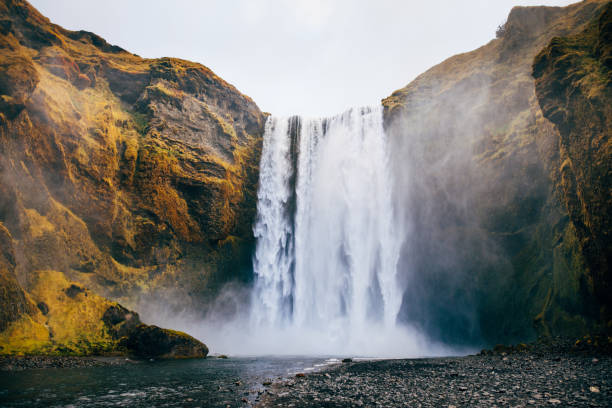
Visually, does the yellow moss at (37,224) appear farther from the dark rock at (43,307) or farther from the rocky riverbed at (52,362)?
the rocky riverbed at (52,362)

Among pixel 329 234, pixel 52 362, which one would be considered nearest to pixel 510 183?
pixel 329 234

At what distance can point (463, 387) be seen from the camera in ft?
26.3

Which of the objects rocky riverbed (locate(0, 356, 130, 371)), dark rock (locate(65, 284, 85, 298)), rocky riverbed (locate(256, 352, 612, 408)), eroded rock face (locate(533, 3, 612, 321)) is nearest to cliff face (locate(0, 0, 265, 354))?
dark rock (locate(65, 284, 85, 298))

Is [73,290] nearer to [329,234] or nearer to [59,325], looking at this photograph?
[59,325]

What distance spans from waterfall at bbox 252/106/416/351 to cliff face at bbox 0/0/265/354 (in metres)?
3.17

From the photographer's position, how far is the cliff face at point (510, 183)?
14125 millimetres

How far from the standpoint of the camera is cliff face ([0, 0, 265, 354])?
19.0 meters

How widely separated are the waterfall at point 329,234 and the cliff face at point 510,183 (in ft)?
7.60

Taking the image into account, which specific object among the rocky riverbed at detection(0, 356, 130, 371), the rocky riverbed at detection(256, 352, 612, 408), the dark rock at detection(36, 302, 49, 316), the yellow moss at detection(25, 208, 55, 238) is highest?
the yellow moss at detection(25, 208, 55, 238)

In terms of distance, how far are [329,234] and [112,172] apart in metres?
19.8

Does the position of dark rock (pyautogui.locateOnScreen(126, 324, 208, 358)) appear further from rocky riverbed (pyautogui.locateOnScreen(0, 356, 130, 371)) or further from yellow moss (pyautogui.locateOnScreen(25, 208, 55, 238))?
yellow moss (pyautogui.locateOnScreen(25, 208, 55, 238))

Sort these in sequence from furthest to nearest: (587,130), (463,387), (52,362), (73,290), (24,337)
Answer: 1. (73,290)
2. (24,337)
3. (52,362)
4. (587,130)
5. (463,387)

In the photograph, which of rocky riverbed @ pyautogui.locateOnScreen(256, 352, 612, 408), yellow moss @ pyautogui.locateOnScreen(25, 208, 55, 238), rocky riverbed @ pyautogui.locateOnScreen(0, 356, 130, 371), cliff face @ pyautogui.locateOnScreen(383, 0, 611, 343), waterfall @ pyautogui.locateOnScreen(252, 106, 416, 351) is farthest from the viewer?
waterfall @ pyautogui.locateOnScreen(252, 106, 416, 351)

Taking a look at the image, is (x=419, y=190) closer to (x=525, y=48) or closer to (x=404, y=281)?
(x=404, y=281)
